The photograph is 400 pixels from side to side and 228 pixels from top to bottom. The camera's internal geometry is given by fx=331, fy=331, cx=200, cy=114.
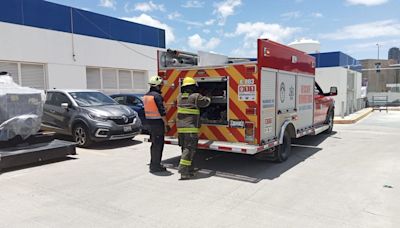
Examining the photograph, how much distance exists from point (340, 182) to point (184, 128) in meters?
2.89

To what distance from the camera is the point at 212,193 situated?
5145mm

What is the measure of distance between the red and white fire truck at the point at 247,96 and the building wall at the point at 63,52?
276 inches

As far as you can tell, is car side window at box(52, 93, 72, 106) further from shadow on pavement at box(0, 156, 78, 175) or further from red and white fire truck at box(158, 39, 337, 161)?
red and white fire truck at box(158, 39, 337, 161)

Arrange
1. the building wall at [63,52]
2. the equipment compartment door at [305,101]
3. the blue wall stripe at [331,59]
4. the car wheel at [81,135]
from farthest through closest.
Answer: the blue wall stripe at [331,59], the building wall at [63,52], the car wheel at [81,135], the equipment compartment door at [305,101]

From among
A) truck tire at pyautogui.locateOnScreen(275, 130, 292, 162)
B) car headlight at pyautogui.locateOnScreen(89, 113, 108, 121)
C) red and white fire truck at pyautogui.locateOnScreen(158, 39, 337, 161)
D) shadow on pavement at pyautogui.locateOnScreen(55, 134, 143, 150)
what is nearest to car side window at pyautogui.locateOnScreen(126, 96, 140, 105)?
shadow on pavement at pyautogui.locateOnScreen(55, 134, 143, 150)

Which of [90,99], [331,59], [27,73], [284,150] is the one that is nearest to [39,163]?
[90,99]

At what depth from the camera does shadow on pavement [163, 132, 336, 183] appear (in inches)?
244

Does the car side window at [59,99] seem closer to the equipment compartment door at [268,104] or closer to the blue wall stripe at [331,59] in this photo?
the equipment compartment door at [268,104]

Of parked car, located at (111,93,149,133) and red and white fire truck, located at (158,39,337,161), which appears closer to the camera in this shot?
red and white fire truck, located at (158,39,337,161)

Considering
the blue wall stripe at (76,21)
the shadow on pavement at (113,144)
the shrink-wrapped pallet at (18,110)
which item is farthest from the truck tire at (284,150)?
the blue wall stripe at (76,21)

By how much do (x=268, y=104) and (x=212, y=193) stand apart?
2.16m

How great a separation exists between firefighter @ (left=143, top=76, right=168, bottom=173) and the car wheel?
3.30 meters

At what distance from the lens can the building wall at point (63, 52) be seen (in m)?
11.4

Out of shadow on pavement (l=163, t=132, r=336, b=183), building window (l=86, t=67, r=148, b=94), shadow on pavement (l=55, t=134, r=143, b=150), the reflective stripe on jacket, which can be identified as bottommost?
shadow on pavement (l=163, t=132, r=336, b=183)
